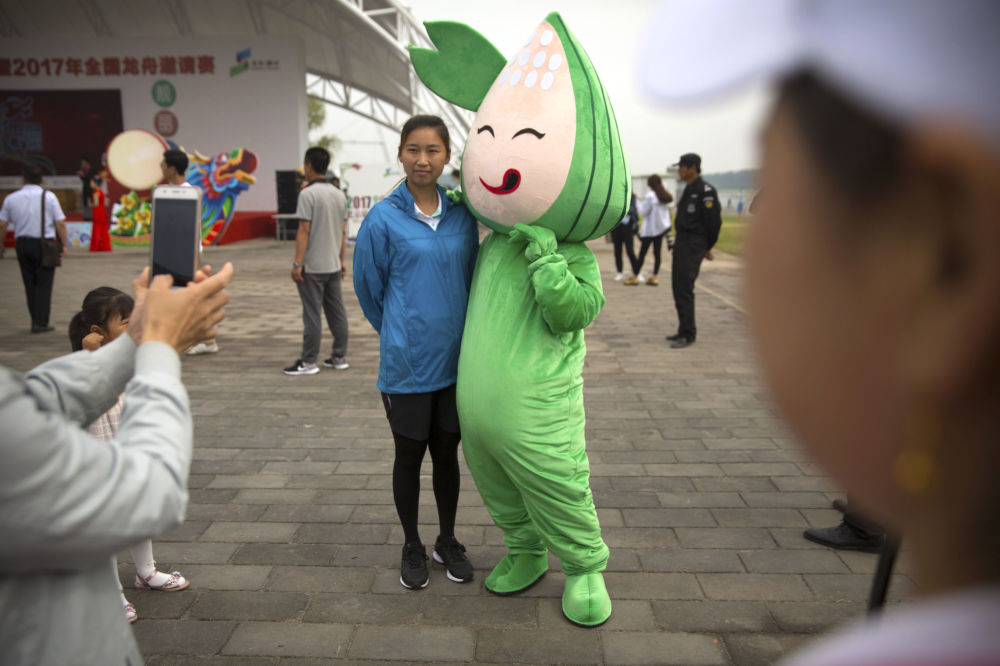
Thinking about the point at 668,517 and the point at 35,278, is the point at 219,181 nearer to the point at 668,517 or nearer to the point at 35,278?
the point at 35,278

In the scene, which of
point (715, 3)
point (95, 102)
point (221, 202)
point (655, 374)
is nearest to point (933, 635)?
point (715, 3)

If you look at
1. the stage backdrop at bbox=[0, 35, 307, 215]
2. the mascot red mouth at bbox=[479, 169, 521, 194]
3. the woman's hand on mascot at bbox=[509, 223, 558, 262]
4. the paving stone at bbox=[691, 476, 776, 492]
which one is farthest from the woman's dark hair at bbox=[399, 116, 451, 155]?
the stage backdrop at bbox=[0, 35, 307, 215]

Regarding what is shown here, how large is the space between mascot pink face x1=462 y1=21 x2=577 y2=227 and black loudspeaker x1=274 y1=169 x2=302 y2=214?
19.4 meters

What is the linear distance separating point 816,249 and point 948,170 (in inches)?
4.5

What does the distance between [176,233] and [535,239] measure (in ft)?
3.93

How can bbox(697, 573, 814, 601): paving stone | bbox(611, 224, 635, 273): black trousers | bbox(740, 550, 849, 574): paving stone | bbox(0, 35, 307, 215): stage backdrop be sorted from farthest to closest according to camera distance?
bbox(0, 35, 307, 215): stage backdrop → bbox(611, 224, 635, 273): black trousers → bbox(740, 550, 849, 574): paving stone → bbox(697, 573, 814, 601): paving stone

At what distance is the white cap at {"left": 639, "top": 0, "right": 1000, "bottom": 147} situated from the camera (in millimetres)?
445

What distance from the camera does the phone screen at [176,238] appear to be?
1.62m

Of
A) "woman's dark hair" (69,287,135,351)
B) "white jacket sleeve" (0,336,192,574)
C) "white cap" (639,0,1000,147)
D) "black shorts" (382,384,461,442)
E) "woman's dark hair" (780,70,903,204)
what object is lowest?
"black shorts" (382,384,461,442)

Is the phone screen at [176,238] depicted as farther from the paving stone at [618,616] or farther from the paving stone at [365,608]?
the paving stone at [618,616]

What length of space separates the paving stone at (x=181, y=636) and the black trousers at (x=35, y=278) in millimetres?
6800

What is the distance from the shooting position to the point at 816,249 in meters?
0.56

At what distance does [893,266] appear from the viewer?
50cm

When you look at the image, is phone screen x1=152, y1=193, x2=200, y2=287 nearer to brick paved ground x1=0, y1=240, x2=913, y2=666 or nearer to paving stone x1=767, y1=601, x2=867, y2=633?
brick paved ground x1=0, y1=240, x2=913, y2=666
